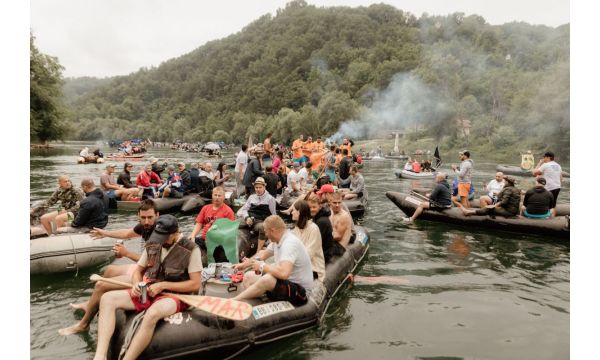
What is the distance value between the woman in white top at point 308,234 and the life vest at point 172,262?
→ 1.67 m

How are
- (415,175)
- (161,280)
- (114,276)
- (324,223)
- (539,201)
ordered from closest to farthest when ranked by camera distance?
1. (161,280)
2. (114,276)
3. (324,223)
4. (539,201)
5. (415,175)

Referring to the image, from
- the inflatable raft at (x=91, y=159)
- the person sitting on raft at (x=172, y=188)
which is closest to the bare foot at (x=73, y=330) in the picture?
the person sitting on raft at (x=172, y=188)

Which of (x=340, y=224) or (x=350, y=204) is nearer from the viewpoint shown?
(x=340, y=224)

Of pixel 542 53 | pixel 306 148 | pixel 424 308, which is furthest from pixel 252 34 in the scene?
pixel 424 308

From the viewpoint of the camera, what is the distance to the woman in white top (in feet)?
19.0

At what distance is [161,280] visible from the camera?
459 cm

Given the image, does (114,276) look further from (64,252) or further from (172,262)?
(64,252)

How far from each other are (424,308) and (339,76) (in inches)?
4885

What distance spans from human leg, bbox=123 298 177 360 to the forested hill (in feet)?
133

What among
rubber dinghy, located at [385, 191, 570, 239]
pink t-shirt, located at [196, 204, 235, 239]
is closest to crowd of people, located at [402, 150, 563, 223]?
rubber dinghy, located at [385, 191, 570, 239]

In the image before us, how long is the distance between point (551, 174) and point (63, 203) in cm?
1138

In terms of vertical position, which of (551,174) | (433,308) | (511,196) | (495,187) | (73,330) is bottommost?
(433,308)

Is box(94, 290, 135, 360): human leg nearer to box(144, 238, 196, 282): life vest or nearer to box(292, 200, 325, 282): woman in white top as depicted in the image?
box(144, 238, 196, 282): life vest

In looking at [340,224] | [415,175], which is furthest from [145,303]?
[415,175]
